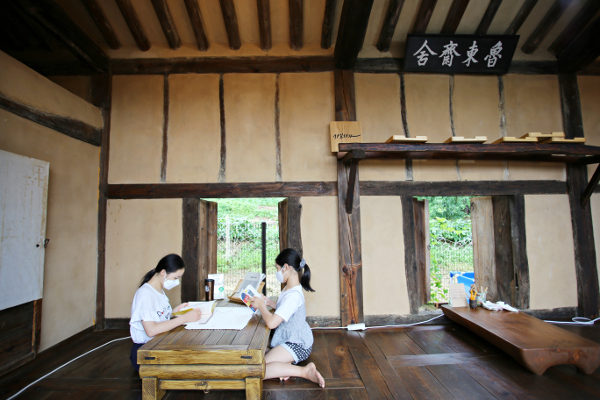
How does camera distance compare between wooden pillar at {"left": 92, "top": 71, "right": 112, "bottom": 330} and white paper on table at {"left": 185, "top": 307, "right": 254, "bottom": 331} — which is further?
wooden pillar at {"left": 92, "top": 71, "right": 112, "bottom": 330}

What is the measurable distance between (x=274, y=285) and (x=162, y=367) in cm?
485

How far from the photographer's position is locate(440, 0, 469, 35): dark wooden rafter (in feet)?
12.6

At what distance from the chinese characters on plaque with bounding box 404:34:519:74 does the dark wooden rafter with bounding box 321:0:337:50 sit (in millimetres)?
1121

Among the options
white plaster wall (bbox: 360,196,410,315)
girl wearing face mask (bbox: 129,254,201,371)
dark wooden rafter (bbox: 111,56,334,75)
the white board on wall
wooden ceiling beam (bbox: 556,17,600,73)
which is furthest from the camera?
dark wooden rafter (bbox: 111,56,334,75)

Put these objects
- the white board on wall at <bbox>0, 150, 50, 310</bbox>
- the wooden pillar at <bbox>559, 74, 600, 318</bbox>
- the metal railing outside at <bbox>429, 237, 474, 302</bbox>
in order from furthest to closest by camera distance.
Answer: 1. the metal railing outside at <bbox>429, 237, 474, 302</bbox>
2. the wooden pillar at <bbox>559, 74, 600, 318</bbox>
3. the white board on wall at <bbox>0, 150, 50, 310</bbox>

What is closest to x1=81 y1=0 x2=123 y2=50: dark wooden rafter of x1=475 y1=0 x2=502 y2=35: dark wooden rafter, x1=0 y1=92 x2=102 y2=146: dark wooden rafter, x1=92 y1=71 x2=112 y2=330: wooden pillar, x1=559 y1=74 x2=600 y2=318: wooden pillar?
x1=92 y1=71 x2=112 y2=330: wooden pillar

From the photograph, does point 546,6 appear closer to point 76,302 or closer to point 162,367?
point 162,367

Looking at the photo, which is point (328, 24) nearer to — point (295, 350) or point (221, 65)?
point (221, 65)

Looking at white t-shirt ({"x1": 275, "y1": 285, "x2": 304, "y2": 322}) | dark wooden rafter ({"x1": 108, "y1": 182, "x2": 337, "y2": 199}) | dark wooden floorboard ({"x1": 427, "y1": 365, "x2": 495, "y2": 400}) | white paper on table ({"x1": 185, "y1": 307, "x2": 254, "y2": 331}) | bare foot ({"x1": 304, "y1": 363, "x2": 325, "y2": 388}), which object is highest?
dark wooden rafter ({"x1": 108, "y1": 182, "x2": 337, "y2": 199})

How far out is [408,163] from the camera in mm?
4250

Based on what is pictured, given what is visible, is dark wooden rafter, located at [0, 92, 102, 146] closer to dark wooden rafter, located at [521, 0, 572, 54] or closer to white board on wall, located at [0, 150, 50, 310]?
white board on wall, located at [0, 150, 50, 310]

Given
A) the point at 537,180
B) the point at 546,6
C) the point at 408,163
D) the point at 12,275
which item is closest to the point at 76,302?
the point at 12,275

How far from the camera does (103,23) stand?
3910 millimetres

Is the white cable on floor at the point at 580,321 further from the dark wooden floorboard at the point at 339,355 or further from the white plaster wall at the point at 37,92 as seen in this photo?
the white plaster wall at the point at 37,92
